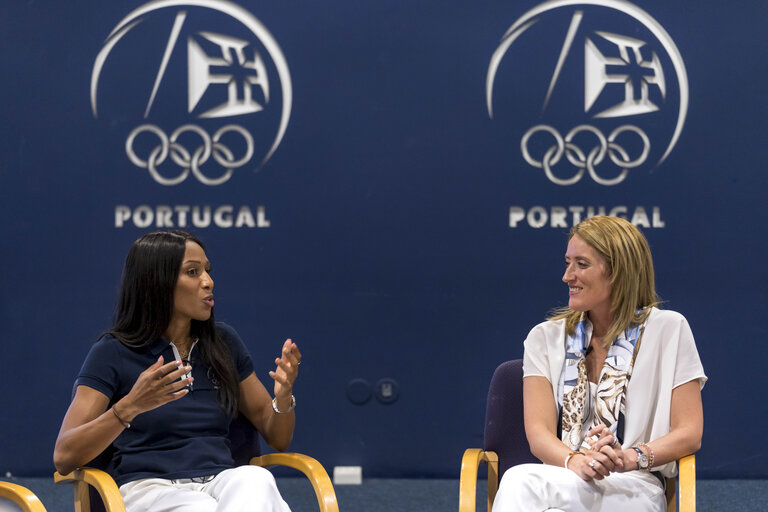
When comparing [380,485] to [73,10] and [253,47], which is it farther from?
[73,10]

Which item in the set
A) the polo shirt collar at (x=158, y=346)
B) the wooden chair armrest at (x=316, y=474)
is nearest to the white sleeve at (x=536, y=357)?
the wooden chair armrest at (x=316, y=474)

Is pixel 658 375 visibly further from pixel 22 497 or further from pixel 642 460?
pixel 22 497

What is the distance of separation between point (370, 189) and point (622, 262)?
2187 millimetres

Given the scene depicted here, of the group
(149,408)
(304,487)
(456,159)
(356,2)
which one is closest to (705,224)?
(456,159)

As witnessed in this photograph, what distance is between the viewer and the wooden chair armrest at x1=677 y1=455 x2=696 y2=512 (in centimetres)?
253

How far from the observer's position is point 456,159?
4.80 meters

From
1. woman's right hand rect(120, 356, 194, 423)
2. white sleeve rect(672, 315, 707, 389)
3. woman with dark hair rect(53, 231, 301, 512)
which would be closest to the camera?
woman's right hand rect(120, 356, 194, 423)

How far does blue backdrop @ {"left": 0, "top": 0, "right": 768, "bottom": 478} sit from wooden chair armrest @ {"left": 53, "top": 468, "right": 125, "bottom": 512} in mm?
2118

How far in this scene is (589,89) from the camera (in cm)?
474

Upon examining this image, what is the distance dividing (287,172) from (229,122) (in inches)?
15.9

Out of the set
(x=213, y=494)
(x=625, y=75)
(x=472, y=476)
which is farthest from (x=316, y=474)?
(x=625, y=75)

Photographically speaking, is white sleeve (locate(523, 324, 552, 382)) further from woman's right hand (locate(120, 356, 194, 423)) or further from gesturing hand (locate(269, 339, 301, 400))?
woman's right hand (locate(120, 356, 194, 423))

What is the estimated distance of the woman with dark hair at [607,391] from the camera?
2605 millimetres

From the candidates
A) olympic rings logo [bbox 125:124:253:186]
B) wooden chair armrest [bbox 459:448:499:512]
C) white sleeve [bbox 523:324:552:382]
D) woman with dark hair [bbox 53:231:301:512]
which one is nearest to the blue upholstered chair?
wooden chair armrest [bbox 459:448:499:512]
